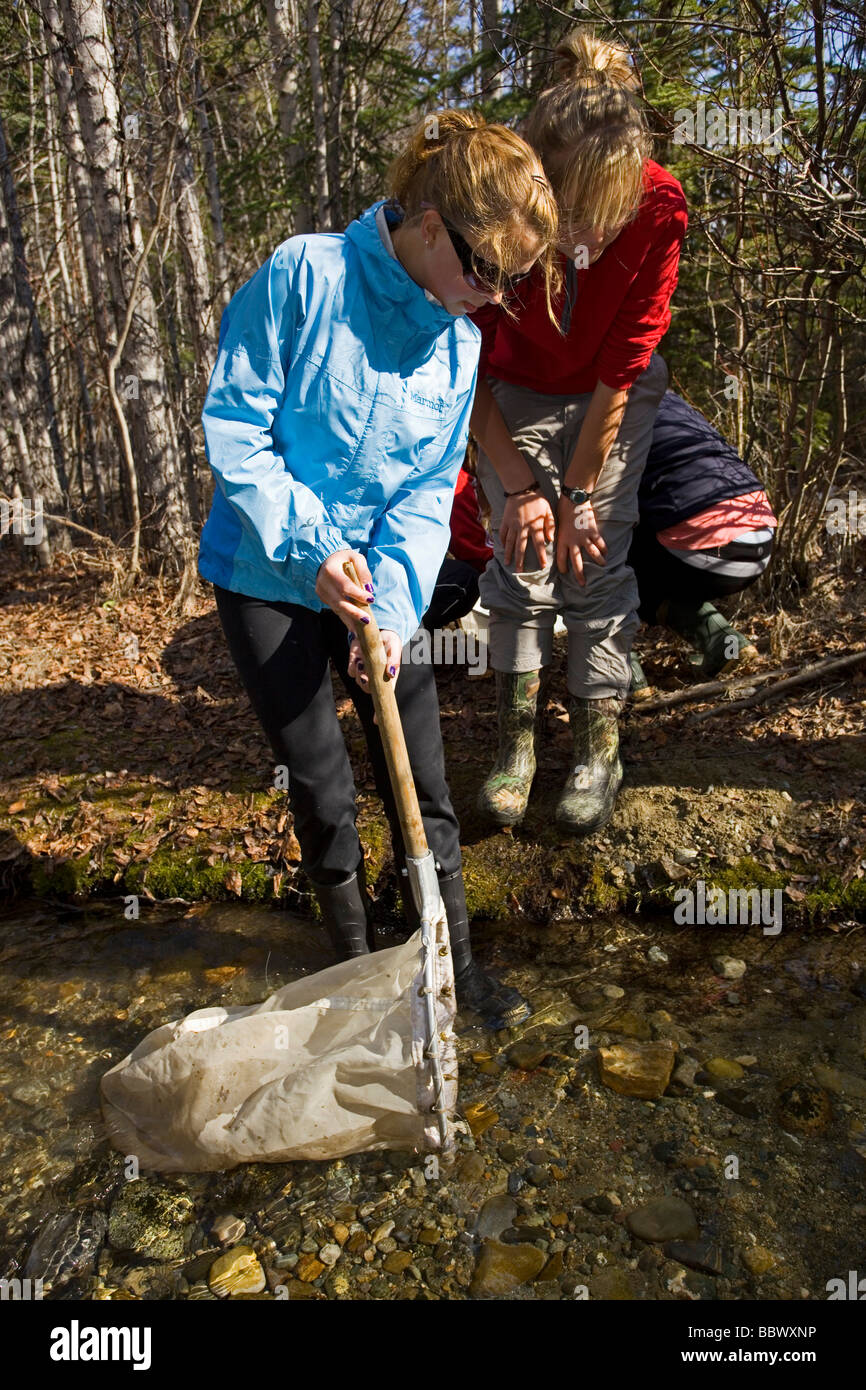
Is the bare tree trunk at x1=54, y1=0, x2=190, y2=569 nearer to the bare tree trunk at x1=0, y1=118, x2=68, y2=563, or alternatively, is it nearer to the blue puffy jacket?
the bare tree trunk at x1=0, y1=118, x2=68, y2=563

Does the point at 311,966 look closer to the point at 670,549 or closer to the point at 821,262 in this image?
the point at 670,549

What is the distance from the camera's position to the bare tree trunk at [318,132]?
800cm

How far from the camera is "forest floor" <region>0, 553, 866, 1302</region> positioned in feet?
7.12

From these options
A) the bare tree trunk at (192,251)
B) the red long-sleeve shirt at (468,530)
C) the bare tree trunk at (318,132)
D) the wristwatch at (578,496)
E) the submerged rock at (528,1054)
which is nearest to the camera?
the submerged rock at (528,1054)

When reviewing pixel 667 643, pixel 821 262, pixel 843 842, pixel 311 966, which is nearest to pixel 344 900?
pixel 311 966

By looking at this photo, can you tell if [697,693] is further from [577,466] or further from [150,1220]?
[150,1220]

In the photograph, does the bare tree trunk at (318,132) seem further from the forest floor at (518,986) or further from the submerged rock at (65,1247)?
the submerged rock at (65,1247)

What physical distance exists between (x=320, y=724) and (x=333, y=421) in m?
0.79

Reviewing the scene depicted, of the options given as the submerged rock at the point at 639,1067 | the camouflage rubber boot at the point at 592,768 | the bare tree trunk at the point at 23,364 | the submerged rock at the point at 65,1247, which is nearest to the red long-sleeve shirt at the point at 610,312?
the camouflage rubber boot at the point at 592,768

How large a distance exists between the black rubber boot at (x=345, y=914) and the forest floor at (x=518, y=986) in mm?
445

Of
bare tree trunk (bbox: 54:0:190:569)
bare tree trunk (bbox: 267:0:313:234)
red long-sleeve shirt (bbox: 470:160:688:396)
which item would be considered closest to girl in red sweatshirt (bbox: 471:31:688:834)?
red long-sleeve shirt (bbox: 470:160:688:396)
